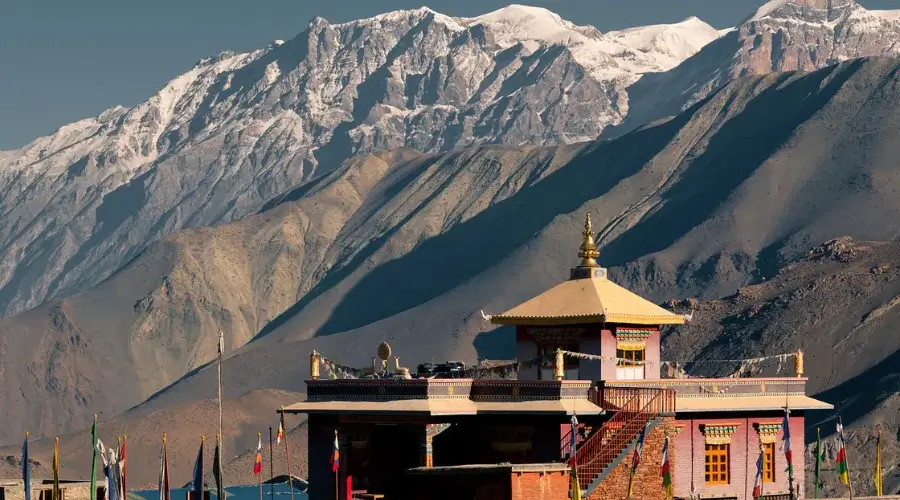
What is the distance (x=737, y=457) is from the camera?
51594 millimetres

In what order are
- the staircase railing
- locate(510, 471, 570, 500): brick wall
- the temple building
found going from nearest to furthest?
locate(510, 471, 570, 500): brick wall, the staircase railing, the temple building

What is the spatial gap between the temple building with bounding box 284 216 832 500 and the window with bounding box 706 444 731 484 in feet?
0.11

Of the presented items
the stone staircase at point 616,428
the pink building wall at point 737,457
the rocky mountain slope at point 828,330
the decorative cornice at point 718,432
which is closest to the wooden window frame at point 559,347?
the stone staircase at point 616,428

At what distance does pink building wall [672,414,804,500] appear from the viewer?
49.9m

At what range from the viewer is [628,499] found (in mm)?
45719

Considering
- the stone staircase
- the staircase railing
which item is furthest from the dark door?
the staircase railing

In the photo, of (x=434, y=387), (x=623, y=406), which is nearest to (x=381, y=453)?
(x=434, y=387)

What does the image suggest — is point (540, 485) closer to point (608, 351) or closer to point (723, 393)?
point (608, 351)

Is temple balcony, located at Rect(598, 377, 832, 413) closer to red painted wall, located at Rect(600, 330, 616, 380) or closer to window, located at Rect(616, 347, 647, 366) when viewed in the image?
red painted wall, located at Rect(600, 330, 616, 380)

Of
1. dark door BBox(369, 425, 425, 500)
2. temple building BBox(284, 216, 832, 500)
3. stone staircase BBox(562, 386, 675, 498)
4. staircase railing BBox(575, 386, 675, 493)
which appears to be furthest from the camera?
dark door BBox(369, 425, 425, 500)

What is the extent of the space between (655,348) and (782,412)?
140 inches

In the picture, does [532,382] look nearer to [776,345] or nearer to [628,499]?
[628,499]

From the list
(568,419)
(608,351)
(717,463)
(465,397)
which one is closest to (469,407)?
(465,397)

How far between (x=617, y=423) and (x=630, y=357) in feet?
14.9
